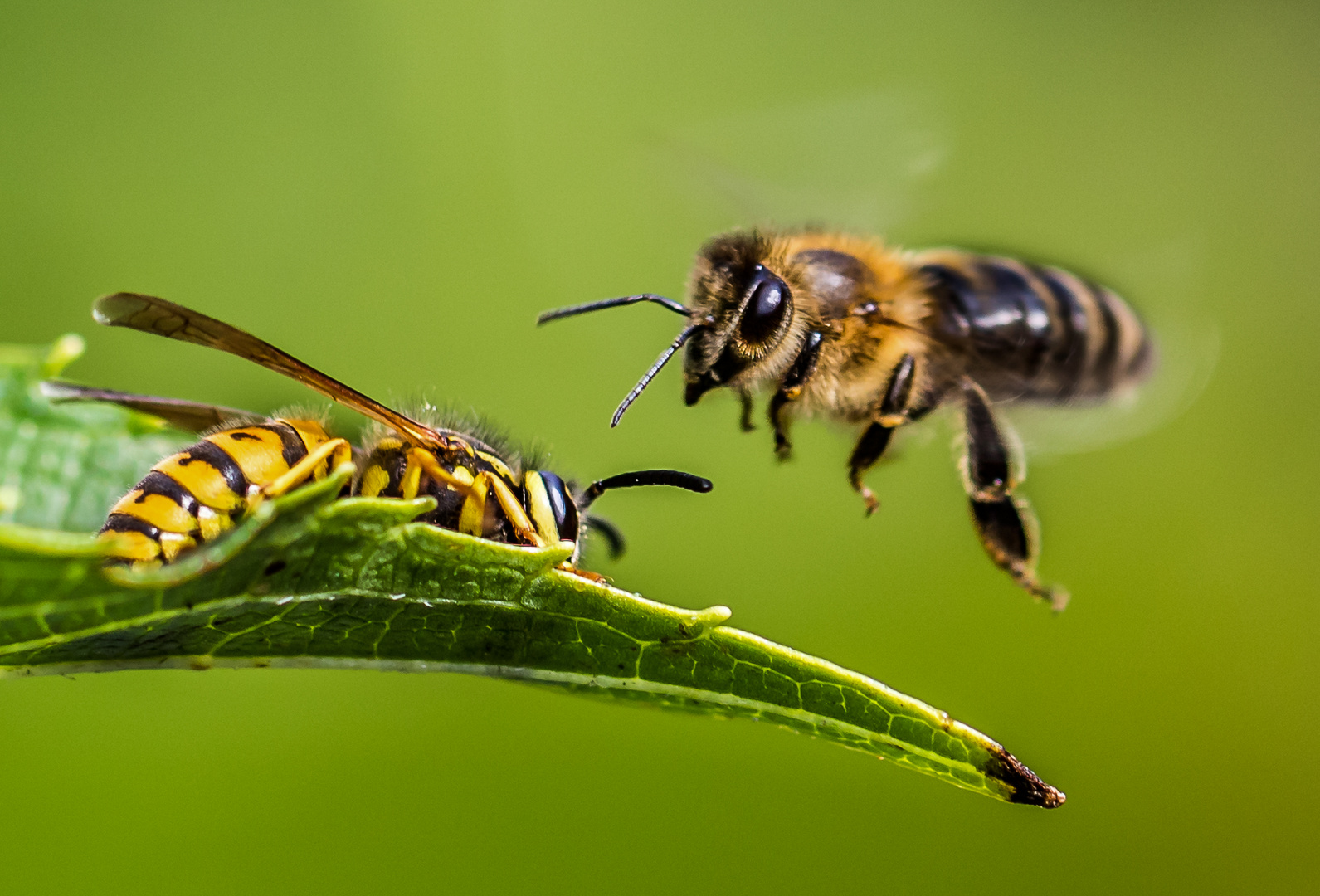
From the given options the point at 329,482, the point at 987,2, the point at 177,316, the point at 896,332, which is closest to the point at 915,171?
the point at 896,332

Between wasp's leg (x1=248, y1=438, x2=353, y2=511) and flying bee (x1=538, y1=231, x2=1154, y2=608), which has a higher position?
flying bee (x1=538, y1=231, x2=1154, y2=608)

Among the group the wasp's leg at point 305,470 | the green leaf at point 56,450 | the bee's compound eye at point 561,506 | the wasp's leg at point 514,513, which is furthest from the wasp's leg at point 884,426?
the green leaf at point 56,450

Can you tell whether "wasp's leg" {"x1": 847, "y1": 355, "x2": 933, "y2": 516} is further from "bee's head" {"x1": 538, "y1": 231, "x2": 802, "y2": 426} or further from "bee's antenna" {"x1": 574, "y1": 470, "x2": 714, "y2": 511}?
"bee's antenna" {"x1": 574, "y1": 470, "x2": 714, "y2": 511}

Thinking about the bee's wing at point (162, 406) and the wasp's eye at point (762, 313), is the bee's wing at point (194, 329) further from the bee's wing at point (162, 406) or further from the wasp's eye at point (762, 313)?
the wasp's eye at point (762, 313)

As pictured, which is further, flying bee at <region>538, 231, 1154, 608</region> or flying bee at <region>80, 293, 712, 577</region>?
flying bee at <region>538, 231, 1154, 608</region>

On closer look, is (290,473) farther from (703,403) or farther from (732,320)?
(703,403)

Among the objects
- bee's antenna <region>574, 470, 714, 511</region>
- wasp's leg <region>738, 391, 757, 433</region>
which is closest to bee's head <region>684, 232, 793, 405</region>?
wasp's leg <region>738, 391, 757, 433</region>
